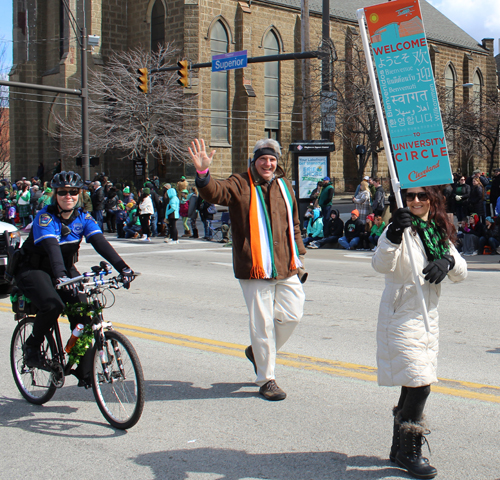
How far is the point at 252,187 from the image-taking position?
17.1 feet

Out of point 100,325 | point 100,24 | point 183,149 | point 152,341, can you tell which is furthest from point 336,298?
point 100,24

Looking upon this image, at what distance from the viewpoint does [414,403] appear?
3.70 meters

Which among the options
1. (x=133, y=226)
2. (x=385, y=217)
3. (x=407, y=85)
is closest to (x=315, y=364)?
(x=407, y=85)

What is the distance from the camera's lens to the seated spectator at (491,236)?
1481 centimetres

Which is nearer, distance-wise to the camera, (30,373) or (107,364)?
(107,364)

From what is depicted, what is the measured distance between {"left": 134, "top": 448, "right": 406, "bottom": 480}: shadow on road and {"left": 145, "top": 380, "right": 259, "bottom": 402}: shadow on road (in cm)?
107

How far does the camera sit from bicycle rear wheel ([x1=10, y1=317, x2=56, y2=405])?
506cm

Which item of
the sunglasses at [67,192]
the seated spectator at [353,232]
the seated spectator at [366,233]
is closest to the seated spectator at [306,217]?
the seated spectator at [353,232]

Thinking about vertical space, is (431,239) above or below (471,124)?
below

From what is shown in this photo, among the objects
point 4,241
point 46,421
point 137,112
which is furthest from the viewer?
point 137,112

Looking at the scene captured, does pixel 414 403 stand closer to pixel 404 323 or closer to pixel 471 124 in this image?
pixel 404 323

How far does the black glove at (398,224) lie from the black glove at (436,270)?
0.22m

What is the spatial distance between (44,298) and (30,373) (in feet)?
2.91

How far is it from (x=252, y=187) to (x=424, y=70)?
1.65 meters
